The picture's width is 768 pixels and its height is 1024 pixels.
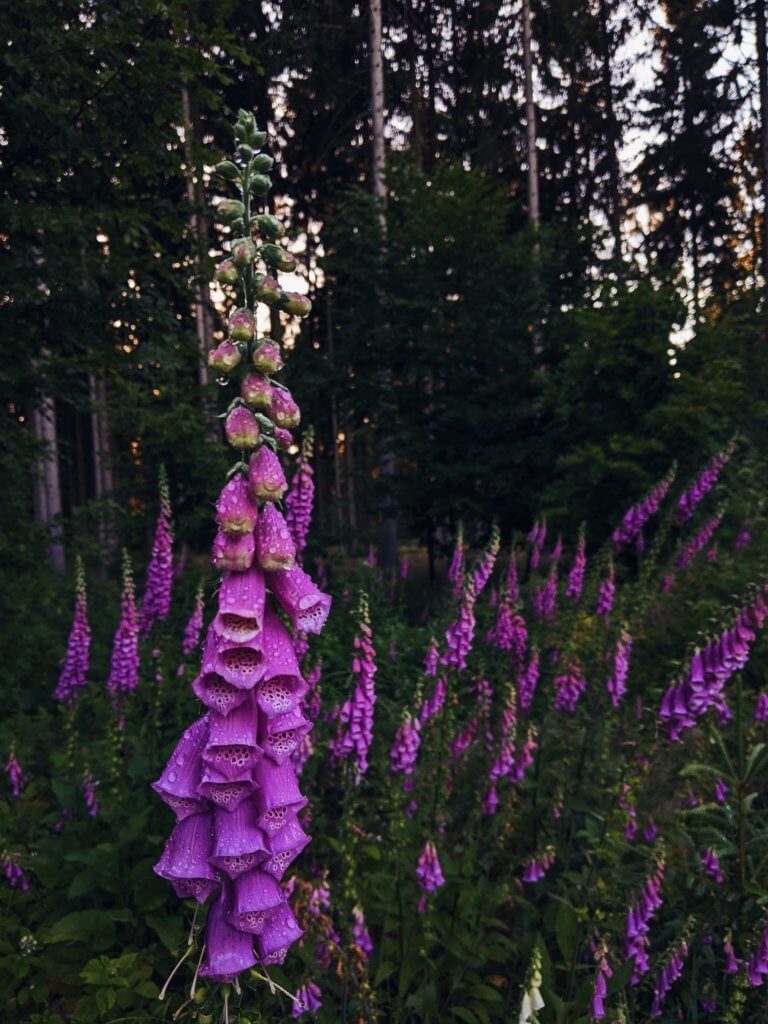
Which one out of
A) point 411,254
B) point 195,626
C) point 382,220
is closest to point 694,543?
point 195,626

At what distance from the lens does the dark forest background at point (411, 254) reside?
6.09 metres

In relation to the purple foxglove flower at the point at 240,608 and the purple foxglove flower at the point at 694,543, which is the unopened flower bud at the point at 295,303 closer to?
the purple foxglove flower at the point at 240,608

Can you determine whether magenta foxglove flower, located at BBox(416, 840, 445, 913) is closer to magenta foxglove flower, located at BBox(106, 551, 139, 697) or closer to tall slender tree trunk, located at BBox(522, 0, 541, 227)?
magenta foxglove flower, located at BBox(106, 551, 139, 697)

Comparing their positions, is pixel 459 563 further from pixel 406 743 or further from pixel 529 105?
pixel 529 105

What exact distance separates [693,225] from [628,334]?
41.0 feet

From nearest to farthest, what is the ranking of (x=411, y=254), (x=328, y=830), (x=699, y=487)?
(x=328, y=830), (x=699, y=487), (x=411, y=254)

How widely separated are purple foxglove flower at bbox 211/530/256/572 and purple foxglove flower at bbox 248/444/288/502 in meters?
0.09

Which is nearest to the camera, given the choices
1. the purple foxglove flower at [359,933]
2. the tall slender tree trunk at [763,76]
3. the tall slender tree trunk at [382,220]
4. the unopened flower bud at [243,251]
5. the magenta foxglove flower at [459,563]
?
the unopened flower bud at [243,251]

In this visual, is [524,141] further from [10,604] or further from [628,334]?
[10,604]

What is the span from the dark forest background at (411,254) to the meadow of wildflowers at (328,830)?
3230mm

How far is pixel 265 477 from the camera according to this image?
139cm

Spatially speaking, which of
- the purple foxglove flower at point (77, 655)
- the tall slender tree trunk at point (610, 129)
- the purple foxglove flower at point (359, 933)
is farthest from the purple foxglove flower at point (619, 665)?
the tall slender tree trunk at point (610, 129)

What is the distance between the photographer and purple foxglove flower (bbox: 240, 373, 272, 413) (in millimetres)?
1379

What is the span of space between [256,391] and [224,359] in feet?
0.29
